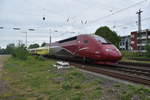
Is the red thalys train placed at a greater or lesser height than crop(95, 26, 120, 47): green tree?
lesser

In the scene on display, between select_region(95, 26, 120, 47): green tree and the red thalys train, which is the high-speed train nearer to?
the red thalys train

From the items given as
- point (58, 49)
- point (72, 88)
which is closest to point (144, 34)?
point (58, 49)

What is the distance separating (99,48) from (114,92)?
286 inches

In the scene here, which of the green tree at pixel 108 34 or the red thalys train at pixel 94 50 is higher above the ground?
the green tree at pixel 108 34

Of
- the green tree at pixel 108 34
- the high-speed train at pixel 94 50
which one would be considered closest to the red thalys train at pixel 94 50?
the high-speed train at pixel 94 50

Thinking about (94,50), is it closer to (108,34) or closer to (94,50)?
(94,50)

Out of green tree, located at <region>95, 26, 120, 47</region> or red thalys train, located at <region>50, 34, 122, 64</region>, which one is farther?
green tree, located at <region>95, 26, 120, 47</region>

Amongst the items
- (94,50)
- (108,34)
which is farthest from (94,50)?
(108,34)

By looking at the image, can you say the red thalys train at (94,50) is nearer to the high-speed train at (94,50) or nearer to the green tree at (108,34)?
the high-speed train at (94,50)

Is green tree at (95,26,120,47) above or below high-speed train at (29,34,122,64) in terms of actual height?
above

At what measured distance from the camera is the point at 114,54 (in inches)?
481

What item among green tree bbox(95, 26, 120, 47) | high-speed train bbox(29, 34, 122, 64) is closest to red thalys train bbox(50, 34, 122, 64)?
high-speed train bbox(29, 34, 122, 64)

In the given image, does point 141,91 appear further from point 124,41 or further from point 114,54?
point 124,41

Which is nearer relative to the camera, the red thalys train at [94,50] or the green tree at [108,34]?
the red thalys train at [94,50]
